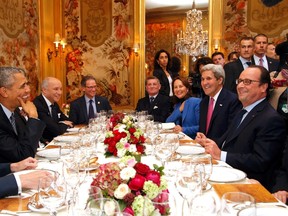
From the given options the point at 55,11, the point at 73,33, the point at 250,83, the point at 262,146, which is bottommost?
the point at 262,146

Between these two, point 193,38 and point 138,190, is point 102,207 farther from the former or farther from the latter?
point 193,38

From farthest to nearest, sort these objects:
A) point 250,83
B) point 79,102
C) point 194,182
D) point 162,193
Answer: point 79,102, point 250,83, point 194,182, point 162,193

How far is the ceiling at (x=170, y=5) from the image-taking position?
9.03 meters

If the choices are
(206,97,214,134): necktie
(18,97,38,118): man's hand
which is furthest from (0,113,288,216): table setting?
(206,97,214,134): necktie

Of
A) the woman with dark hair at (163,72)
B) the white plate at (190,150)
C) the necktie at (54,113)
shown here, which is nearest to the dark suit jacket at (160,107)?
the woman with dark hair at (163,72)

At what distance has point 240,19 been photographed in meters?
8.11

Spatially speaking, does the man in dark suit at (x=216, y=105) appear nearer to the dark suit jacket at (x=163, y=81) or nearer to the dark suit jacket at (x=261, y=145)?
the dark suit jacket at (x=261, y=145)

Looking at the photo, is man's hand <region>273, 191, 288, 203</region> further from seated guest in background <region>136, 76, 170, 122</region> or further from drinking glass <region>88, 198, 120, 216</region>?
seated guest in background <region>136, 76, 170, 122</region>

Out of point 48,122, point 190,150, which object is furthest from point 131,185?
point 48,122

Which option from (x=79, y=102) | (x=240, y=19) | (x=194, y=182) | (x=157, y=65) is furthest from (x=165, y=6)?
(x=194, y=182)

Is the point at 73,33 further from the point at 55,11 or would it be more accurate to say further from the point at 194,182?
the point at 194,182

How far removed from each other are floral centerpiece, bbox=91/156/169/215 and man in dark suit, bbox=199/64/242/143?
2.48 m

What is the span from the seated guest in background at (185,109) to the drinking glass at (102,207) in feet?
10.9

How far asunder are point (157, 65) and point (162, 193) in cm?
624
